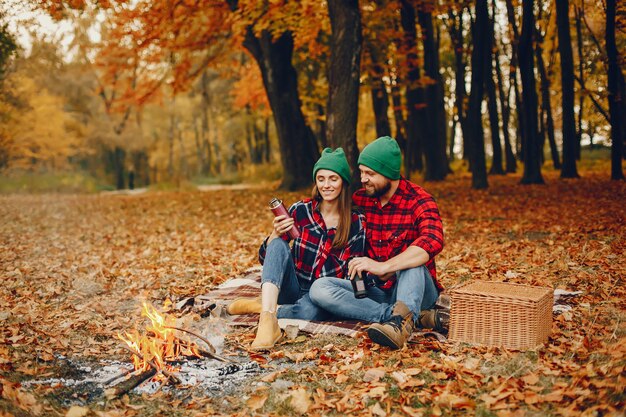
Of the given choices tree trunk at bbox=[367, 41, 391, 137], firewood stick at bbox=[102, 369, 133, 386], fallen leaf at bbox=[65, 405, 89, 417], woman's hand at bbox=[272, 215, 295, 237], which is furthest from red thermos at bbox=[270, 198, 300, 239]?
tree trunk at bbox=[367, 41, 391, 137]

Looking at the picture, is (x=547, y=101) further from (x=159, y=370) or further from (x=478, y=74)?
(x=159, y=370)

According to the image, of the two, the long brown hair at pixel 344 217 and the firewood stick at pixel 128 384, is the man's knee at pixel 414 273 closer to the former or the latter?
the long brown hair at pixel 344 217

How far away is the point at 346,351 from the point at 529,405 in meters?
1.41

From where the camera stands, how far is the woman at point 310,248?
178 inches


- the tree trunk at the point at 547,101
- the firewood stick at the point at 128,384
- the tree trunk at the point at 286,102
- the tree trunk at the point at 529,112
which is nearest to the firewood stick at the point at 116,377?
the firewood stick at the point at 128,384

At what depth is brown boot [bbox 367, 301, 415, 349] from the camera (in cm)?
411

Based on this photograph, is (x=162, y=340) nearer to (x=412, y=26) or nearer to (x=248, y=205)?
(x=248, y=205)

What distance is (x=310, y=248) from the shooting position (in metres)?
4.83

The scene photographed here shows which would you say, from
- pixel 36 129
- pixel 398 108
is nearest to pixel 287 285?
pixel 398 108

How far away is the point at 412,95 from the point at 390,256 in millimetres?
14959

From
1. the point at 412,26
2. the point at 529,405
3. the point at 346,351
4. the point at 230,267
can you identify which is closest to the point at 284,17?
the point at 412,26

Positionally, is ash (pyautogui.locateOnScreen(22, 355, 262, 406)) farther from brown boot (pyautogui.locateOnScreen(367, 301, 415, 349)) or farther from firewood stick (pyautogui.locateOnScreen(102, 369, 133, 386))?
brown boot (pyautogui.locateOnScreen(367, 301, 415, 349))

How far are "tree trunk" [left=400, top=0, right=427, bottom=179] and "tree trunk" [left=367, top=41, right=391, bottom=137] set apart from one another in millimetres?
811

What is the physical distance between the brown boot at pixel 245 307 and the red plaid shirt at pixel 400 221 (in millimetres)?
1118
